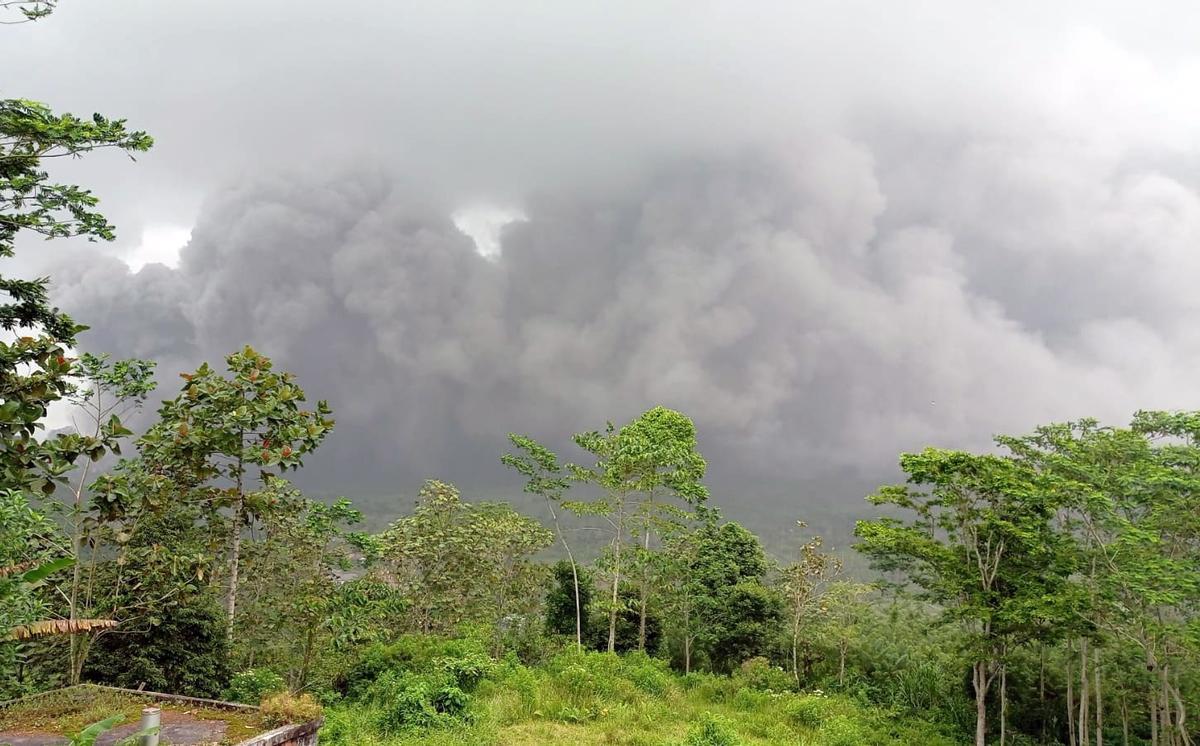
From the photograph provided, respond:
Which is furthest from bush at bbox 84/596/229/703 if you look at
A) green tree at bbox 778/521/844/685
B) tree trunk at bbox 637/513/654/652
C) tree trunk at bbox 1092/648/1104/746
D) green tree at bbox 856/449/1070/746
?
tree trunk at bbox 1092/648/1104/746

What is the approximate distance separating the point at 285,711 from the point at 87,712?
3.16m

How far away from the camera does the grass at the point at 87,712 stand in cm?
879

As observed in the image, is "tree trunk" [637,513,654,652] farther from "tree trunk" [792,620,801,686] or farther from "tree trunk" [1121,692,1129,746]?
"tree trunk" [1121,692,1129,746]

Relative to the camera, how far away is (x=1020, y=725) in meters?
25.0

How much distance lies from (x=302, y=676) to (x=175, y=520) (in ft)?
18.1

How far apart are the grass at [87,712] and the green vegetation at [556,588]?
0.30 ft

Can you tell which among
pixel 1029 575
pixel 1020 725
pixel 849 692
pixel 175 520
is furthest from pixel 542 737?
pixel 1020 725

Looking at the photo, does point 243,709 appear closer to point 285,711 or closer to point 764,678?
point 285,711

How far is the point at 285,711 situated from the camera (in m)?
9.27

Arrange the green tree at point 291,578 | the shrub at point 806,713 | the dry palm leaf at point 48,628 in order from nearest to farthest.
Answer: the dry palm leaf at point 48,628 → the green tree at point 291,578 → the shrub at point 806,713

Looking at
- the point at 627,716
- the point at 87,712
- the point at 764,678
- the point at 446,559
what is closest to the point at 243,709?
the point at 87,712

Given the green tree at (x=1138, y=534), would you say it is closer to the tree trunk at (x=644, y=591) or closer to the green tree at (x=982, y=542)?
the green tree at (x=982, y=542)

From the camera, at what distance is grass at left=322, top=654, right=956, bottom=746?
13.4m

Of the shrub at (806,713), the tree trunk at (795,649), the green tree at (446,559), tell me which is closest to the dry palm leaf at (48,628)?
the green tree at (446,559)
